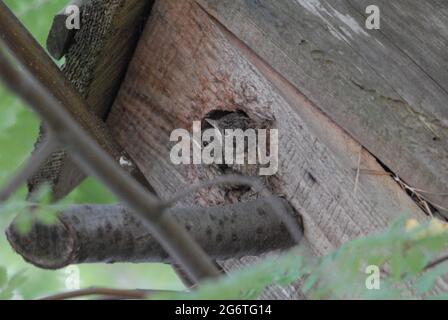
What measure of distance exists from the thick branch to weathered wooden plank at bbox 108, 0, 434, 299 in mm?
104

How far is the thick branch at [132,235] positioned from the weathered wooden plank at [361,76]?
31cm

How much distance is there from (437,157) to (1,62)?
4.40ft

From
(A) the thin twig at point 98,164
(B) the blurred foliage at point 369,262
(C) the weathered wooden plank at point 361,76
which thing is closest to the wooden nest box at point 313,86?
(C) the weathered wooden plank at point 361,76

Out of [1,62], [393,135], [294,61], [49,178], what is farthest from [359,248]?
[49,178]

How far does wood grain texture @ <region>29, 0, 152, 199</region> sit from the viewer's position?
254 cm

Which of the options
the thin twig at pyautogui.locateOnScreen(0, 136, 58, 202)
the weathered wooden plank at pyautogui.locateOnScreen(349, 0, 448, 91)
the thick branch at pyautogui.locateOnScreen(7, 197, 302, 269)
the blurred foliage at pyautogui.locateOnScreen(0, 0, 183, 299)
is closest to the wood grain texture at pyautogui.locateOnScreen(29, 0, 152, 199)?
the blurred foliage at pyautogui.locateOnScreen(0, 0, 183, 299)

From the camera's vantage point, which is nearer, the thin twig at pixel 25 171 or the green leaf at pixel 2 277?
the thin twig at pixel 25 171

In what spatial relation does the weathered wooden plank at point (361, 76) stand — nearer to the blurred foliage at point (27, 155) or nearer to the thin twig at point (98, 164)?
the blurred foliage at point (27, 155)

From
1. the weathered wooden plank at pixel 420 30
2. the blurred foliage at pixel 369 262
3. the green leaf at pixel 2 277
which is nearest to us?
the blurred foliage at pixel 369 262

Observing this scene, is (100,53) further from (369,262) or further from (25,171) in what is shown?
(25,171)

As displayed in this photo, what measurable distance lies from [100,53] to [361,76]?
79 cm

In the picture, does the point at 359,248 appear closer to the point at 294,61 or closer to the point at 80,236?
the point at 80,236

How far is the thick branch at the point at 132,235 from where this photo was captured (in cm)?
188

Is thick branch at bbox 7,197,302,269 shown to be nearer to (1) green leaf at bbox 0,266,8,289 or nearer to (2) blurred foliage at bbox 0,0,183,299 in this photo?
(2) blurred foliage at bbox 0,0,183,299
